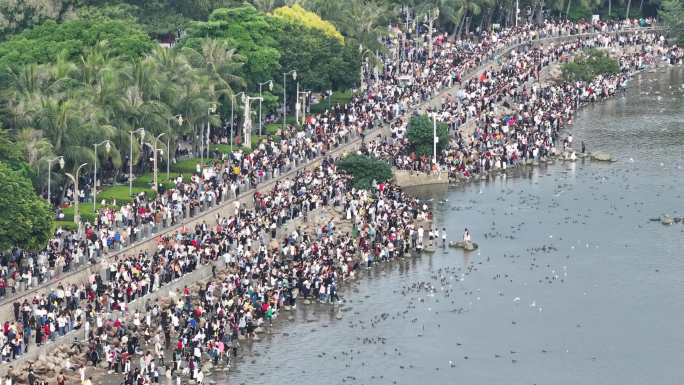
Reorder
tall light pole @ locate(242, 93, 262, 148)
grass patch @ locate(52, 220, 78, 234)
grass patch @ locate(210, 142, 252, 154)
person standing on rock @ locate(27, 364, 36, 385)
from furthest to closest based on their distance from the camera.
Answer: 1. tall light pole @ locate(242, 93, 262, 148)
2. grass patch @ locate(210, 142, 252, 154)
3. grass patch @ locate(52, 220, 78, 234)
4. person standing on rock @ locate(27, 364, 36, 385)

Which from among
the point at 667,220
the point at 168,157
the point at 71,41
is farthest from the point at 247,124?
the point at 667,220

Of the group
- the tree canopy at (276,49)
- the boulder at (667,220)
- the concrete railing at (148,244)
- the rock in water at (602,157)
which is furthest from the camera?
the tree canopy at (276,49)

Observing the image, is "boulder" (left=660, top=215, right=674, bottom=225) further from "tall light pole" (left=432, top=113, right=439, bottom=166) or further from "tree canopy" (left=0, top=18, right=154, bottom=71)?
"tree canopy" (left=0, top=18, right=154, bottom=71)

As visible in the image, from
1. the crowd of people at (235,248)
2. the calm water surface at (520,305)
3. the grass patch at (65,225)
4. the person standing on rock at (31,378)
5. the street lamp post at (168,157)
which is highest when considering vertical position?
the street lamp post at (168,157)

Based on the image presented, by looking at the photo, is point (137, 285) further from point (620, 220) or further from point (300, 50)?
point (300, 50)

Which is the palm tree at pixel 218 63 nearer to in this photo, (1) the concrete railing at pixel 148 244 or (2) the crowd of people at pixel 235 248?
(2) the crowd of people at pixel 235 248

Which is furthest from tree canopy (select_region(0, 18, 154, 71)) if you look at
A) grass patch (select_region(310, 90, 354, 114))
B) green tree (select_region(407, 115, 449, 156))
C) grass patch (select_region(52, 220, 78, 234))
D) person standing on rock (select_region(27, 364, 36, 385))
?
person standing on rock (select_region(27, 364, 36, 385))

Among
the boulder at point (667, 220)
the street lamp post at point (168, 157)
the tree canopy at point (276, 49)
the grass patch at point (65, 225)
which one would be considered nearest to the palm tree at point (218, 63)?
the tree canopy at point (276, 49)
